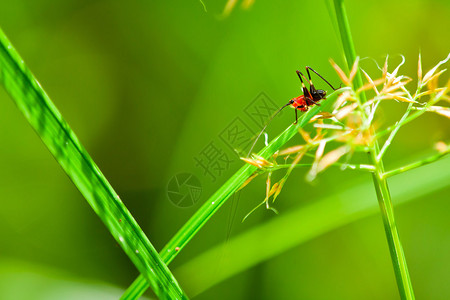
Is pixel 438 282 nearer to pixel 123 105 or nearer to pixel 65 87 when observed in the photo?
pixel 123 105

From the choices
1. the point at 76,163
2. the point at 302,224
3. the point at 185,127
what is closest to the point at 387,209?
the point at 76,163

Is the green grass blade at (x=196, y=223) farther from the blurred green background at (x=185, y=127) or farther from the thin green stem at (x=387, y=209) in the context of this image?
the blurred green background at (x=185, y=127)

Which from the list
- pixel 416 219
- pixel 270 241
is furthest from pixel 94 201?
pixel 416 219

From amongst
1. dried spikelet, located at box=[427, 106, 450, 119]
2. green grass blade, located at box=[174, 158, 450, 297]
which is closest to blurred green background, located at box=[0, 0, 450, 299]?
green grass blade, located at box=[174, 158, 450, 297]

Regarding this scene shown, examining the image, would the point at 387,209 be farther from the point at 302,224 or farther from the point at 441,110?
the point at 302,224

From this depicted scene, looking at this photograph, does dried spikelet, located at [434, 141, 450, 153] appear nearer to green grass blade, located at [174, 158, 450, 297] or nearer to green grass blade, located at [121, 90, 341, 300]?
green grass blade, located at [121, 90, 341, 300]

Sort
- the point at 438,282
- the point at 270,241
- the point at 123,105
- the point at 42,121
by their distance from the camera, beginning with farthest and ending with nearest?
the point at 123,105
the point at 438,282
the point at 270,241
the point at 42,121
